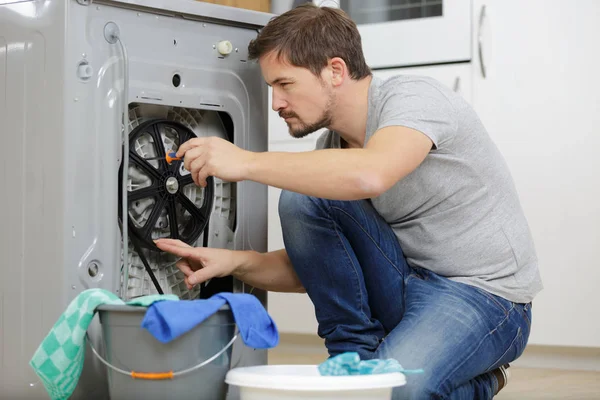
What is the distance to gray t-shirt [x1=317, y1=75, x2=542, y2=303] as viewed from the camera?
58.3 inches

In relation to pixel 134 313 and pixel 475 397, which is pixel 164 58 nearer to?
pixel 134 313

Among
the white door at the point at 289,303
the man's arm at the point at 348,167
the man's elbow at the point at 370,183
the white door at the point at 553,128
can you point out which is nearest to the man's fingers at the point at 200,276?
the man's arm at the point at 348,167

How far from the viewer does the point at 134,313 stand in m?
1.17

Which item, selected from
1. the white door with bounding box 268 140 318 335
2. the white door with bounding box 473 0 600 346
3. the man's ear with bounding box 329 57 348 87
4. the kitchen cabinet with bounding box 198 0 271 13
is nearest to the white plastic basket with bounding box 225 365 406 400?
the man's ear with bounding box 329 57 348 87

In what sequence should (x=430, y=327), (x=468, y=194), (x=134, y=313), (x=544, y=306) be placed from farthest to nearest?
(x=544, y=306) < (x=468, y=194) < (x=430, y=327) < (x=134, y=313)

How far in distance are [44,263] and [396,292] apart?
2.17 feet

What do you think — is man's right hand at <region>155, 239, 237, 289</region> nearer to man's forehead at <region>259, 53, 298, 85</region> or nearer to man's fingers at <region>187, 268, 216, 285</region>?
man's fingers at <region>187, 268, 216, 285</region>

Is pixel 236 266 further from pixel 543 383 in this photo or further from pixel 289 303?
pixel 289 303

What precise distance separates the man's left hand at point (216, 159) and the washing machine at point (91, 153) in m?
0.15

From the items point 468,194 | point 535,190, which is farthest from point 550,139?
point 468,194

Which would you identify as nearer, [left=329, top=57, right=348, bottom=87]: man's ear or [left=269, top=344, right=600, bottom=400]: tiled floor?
[left=329, top=57, right=348, bottom=87]: man's ear

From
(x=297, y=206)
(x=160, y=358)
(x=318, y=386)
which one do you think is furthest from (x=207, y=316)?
(x=297, y=206)

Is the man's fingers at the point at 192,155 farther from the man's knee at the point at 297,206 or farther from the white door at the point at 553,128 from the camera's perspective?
the white door at the point at 553,128

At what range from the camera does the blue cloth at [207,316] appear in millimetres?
1117
